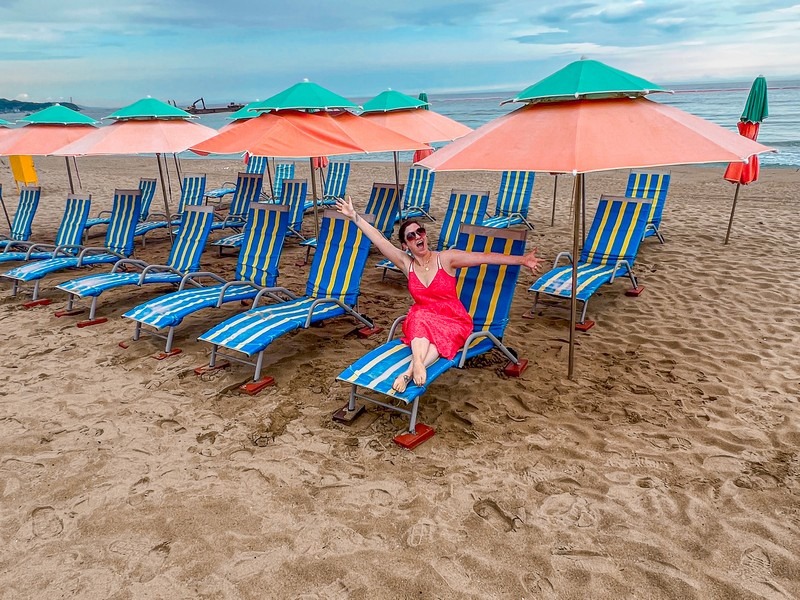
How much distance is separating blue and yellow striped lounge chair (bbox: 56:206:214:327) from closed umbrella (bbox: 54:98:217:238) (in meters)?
0.83

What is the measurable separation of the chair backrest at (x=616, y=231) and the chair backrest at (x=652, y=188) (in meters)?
1.87

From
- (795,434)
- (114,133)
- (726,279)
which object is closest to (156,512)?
(795,434)

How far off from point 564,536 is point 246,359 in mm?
3102

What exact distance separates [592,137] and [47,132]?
755cm

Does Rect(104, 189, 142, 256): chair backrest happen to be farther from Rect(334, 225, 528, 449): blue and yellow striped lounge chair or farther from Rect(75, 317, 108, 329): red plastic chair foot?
Rect(334, 225, 528, 449): blue and yellow striped lounge chair

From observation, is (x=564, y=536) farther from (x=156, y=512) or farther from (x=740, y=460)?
(x=156, y=512)

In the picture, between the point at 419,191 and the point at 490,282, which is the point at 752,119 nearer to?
the point at 419,191

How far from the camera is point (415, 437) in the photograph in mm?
3455

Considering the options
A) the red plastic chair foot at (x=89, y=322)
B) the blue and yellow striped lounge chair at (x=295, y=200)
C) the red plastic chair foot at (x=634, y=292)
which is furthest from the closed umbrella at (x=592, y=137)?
the blue and yellow striped lounge chair at (x=295, y=200)

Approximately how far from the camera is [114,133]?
6066mm

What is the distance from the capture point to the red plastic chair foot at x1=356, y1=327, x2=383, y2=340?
16.9 ft

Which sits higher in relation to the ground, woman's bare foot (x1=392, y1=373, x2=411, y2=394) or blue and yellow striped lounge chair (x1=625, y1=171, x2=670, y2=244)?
blue and yellow striped lounge chair (x1=625, y1=171, x2=670, y2=244)

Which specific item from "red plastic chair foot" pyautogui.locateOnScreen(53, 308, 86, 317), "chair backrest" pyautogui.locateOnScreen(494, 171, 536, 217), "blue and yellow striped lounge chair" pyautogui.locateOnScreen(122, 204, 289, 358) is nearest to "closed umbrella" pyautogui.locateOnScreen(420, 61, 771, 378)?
"blue and yellow striped lounge chair" pyautogui.locateOnScreen(122, 204, 289, 358)

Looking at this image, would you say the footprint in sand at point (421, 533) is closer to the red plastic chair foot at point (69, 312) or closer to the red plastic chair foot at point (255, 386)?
the red plastic chair foot at point (255, 386)
